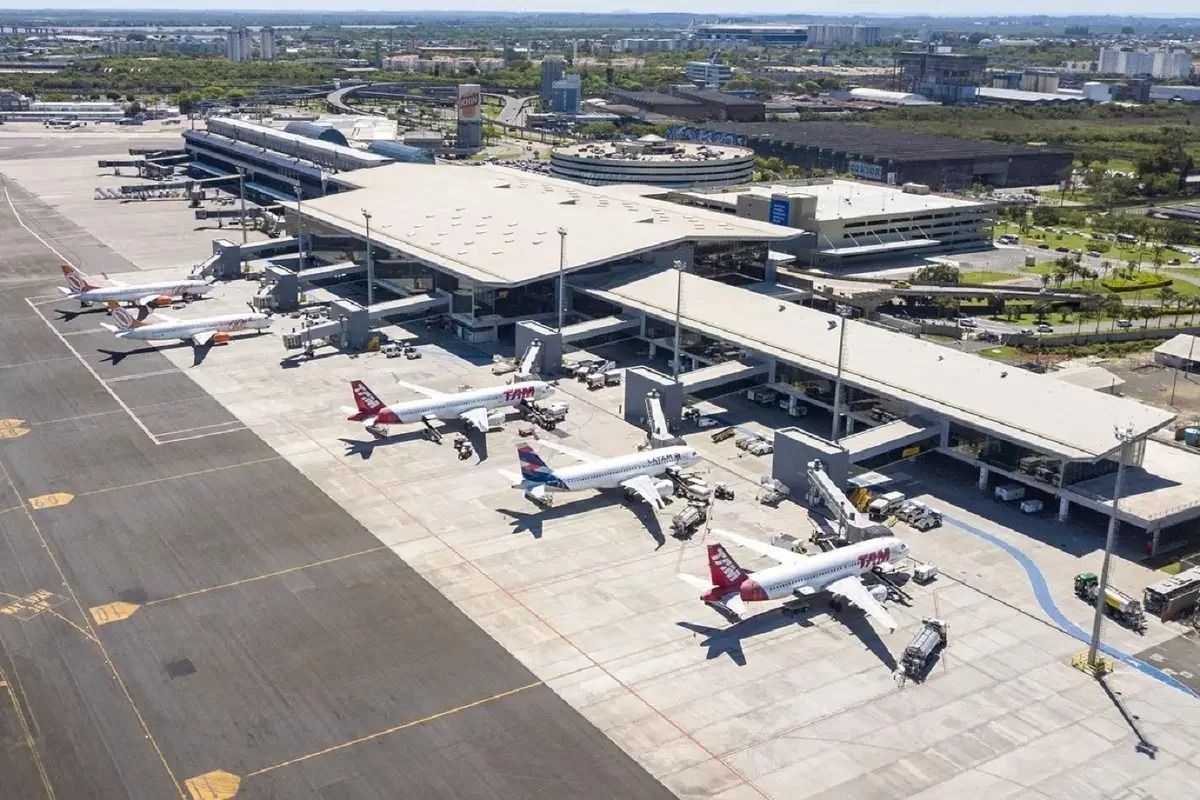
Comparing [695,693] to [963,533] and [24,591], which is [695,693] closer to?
[963,533]

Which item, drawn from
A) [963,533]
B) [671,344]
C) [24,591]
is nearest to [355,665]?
[24,591]

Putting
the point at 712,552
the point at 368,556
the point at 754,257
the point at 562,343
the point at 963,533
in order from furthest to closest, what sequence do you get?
1. the point at 754,257
2. the point at 562,343
3. the point at 963,533
4. the point at 368,556
5. the point at 712,552

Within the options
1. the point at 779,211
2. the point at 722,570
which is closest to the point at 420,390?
the point at 722,570

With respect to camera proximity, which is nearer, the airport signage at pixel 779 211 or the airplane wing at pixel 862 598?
the airplane wing at pixel 862 598

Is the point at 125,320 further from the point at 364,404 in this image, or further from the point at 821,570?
the point at 821,570

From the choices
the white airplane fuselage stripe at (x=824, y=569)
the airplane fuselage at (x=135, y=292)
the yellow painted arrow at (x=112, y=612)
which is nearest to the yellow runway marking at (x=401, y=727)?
the white airplane fuselage stripe at (x=824, y=569)

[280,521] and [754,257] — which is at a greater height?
[754,257]

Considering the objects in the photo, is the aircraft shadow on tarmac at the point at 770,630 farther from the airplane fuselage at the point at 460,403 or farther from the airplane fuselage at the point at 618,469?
the airplane fuselage at the point at 460,403

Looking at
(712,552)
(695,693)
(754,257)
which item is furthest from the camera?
(754,257)
